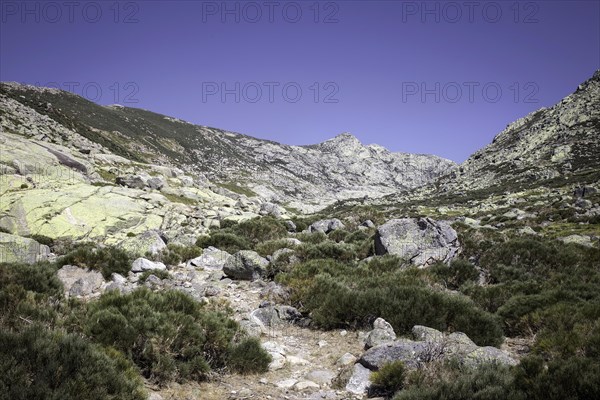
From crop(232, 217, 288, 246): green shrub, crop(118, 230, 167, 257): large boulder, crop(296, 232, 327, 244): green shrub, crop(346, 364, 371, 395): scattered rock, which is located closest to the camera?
crop(346, 364, 371, 395): scattered rock

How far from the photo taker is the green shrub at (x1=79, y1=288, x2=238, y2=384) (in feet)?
17.6

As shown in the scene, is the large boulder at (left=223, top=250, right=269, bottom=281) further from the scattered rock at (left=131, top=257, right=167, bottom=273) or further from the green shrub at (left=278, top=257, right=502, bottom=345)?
the scattered rock at (left=131, top=257, right=167, bottom=273)

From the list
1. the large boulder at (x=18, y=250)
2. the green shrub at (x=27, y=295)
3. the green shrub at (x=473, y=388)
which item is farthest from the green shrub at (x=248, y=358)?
the large boulder at (x=18, y=250)

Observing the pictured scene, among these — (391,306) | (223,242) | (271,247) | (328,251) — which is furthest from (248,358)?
(223,242)

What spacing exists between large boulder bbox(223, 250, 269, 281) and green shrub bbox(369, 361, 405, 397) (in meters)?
7.57

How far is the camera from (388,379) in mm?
5188

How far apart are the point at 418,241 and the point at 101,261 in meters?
12.1

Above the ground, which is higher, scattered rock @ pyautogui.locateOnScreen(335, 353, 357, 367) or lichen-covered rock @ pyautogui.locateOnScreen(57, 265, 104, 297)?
lichen-covered rock @ pyautogui.locateOnScreen(57, 265, 104, 297)

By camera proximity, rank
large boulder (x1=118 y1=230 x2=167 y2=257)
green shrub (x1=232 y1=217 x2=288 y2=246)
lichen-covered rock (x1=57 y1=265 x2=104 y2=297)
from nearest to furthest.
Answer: lichen-covered rock (x1=57 y1=265 x2=104 y2=297) → large boulder (x1=118 y1=230 x2=167 y2=257) → green shrub (x1=232 y1=217 x2=288 y2=246)

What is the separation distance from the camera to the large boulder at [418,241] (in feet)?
44.5

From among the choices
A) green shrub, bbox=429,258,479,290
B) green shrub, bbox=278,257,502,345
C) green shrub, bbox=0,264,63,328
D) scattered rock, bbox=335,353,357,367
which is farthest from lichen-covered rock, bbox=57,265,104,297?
green shrub, bbox=429,258,479,290

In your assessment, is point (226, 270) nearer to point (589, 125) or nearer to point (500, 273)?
point (500, 273)

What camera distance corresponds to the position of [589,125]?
106m

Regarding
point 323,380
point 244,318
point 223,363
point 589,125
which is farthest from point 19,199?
point 589,125
